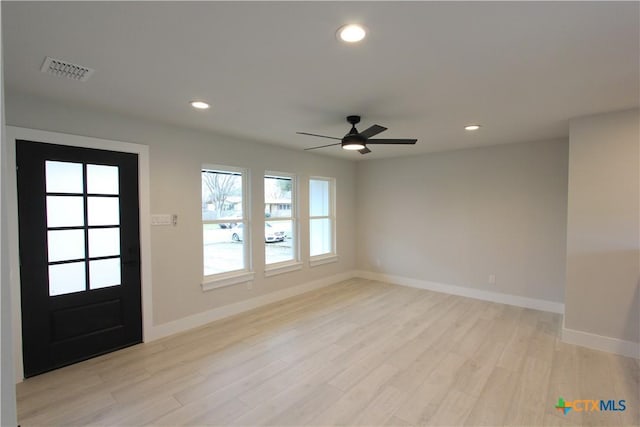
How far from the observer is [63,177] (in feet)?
9.55

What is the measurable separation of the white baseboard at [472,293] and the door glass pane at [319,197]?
1628 mm

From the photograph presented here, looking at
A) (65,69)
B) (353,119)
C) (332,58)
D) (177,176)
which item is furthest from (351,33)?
(177,176)

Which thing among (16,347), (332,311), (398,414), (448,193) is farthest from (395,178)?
(16,347)

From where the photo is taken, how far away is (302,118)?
10.9 ft

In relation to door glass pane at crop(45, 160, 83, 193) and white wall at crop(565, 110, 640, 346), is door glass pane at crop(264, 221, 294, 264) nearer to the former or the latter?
door glass pane at crop(45, 160, 83, 193)

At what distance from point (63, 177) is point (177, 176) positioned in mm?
1065

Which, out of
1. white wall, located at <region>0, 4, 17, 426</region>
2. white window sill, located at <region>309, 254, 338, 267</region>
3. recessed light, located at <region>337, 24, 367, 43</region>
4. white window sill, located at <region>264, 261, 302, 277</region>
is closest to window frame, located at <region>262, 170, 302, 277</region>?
white window sill, located at <region>264, 261, 302, 277</region>

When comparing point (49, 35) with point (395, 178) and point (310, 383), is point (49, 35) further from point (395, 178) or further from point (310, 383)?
point (395, 178)

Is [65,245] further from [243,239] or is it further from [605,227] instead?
[605,227]

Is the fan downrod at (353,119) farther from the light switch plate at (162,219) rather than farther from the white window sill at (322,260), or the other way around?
the white window sill at (322,260)

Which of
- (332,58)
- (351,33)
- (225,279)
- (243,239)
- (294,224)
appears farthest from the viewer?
(294,224)

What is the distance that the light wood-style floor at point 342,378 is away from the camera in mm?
2225

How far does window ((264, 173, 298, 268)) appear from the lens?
4867mm

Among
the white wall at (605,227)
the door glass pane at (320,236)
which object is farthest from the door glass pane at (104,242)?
the white wall at (605,227)
